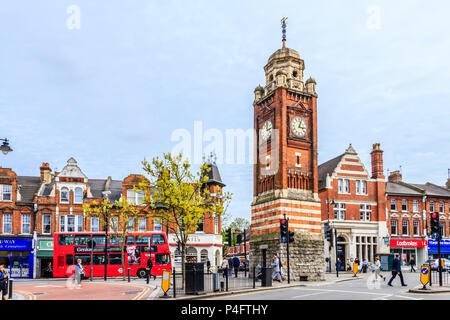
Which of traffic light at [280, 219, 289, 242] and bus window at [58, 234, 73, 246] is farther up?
traffic light at [280, 219, 289, 242]

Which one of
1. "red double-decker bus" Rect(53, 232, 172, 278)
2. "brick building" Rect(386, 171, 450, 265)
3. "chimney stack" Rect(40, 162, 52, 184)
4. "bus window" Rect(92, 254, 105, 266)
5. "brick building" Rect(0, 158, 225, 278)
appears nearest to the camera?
"red double-decker bus" Rect(53, 232, 172, 278)

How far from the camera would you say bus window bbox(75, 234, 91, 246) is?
1435 inches

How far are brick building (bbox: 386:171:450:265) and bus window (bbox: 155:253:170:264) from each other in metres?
28.7

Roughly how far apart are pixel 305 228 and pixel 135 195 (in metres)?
19.4

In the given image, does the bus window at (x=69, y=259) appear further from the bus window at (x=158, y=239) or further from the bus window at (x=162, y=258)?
the bus window at (x=162, y=258)

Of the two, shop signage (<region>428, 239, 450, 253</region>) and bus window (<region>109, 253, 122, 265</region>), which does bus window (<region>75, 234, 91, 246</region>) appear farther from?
shop signage (<region>428, 239, 450, 253</region>)

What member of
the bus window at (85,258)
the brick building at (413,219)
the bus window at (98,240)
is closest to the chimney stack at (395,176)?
the brick building at (413,219)

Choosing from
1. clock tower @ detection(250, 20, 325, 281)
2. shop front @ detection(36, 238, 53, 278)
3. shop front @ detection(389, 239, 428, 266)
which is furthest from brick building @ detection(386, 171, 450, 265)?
shop front @ detection(36, 238, 53, 278)

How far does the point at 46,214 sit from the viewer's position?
4528 cm

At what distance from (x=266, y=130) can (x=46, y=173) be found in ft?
77.9

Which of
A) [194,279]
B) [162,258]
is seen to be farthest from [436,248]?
[194,279]

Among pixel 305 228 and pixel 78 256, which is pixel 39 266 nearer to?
pixel 78 256
